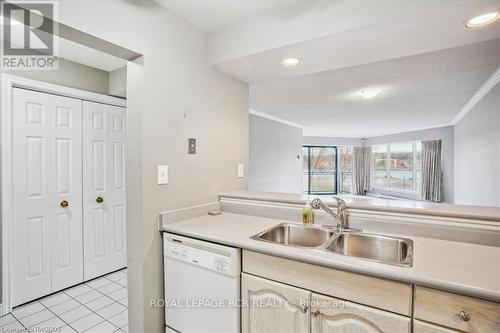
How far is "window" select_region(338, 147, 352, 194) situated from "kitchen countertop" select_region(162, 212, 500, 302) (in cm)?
807

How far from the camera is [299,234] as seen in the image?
65.7 inches

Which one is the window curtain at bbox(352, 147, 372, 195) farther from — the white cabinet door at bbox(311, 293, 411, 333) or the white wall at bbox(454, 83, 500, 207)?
the white cabinet door at bbox(311, 293, 411, 333)

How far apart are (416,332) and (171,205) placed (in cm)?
142

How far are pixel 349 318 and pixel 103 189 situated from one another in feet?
8.79

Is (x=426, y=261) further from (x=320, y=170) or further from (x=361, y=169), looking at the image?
(x=361, y=169)

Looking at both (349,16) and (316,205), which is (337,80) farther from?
(316,205)

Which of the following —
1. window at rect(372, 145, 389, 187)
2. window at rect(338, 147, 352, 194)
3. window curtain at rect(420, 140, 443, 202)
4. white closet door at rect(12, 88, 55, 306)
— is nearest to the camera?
white closet door at rect(12, 88, 55, 306)

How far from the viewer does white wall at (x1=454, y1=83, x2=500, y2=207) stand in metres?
2.76

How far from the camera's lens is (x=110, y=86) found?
2.80 metres

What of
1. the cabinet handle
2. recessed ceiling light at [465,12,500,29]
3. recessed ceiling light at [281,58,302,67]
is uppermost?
recessed ceiling light at [281,58,302,67]

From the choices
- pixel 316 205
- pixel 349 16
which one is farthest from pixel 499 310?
pixel 349 16

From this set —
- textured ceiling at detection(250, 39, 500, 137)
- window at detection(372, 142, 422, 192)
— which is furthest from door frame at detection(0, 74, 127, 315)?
window at detection(372, 142, 422, 192)

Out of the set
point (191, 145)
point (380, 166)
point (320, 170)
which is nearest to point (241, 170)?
point (191, 145)

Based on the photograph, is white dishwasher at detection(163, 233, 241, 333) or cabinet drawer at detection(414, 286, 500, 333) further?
white dishwasher at detection(163, 233, 241, 333)
